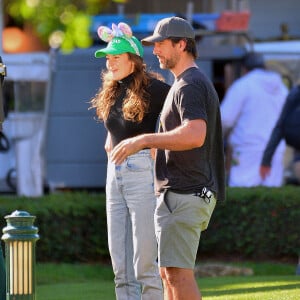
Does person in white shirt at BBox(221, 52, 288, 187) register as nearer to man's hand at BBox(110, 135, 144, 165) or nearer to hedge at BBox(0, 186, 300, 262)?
hedge at BBox(0, 186, 300, 262)

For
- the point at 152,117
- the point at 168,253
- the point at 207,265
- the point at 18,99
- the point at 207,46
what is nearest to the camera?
the point at 168,253

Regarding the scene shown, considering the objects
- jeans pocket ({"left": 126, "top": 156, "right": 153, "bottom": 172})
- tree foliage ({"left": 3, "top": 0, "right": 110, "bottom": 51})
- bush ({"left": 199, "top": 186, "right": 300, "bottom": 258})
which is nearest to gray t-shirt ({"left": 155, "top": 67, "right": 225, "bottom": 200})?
jeans pocket ({"left": 126, "top": 156, "right": 153, "bottom": 172})

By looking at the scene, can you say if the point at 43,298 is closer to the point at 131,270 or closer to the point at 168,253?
the point at 131,270

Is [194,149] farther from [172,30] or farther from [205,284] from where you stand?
[205,284]

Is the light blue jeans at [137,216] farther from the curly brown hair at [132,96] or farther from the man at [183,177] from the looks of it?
the man at [183,177]

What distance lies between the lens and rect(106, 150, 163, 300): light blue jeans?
695 centimetres

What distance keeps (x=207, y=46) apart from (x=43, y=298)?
6.15 metres

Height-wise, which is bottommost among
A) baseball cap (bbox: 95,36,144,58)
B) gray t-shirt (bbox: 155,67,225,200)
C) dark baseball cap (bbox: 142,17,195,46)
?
gray t-shirt (bbox: 155,67,225,200)

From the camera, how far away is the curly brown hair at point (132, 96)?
22.9ft

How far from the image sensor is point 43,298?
9.04 meters

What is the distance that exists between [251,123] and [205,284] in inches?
165

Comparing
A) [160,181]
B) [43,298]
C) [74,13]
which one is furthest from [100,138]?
[160,181]

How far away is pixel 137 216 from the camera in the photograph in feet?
22.8

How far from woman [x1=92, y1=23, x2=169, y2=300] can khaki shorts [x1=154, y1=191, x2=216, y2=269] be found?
807 millimetres
